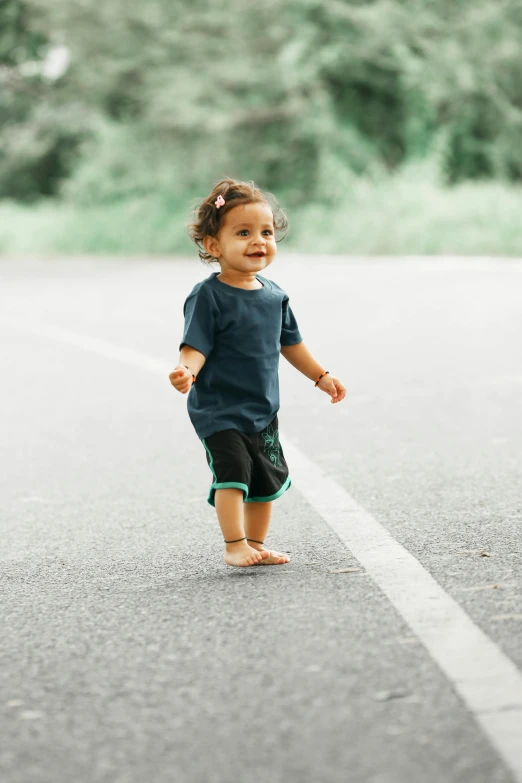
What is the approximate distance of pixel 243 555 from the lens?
4859mm

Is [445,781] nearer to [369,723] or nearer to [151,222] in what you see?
[369,723]

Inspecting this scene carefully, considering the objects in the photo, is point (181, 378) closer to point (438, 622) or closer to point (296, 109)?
point (438, 622)

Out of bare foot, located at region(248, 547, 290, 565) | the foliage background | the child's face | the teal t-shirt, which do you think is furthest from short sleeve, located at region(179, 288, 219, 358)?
the foliage background

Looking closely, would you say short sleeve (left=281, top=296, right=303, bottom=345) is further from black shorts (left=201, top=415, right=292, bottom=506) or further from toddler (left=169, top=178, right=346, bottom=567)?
black shorts (left=201, top=415, right=292, bottom=506)

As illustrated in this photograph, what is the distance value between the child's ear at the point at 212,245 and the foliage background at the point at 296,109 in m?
25.4

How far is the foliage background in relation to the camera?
36031 millimetres

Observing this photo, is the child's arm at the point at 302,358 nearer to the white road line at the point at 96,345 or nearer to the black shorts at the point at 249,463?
the black shorts at the point at 249,463

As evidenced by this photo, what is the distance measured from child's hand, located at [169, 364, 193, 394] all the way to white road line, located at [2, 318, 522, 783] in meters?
0.84

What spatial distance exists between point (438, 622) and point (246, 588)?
0.82 meters

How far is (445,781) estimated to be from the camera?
2.81 m

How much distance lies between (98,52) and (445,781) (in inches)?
1640

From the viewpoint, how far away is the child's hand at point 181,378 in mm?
4629

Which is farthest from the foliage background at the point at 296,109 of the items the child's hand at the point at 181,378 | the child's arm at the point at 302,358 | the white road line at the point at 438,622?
the child's hand at the point at 181,378

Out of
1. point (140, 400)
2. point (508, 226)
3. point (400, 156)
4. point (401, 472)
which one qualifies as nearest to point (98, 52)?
point (400, 156)
